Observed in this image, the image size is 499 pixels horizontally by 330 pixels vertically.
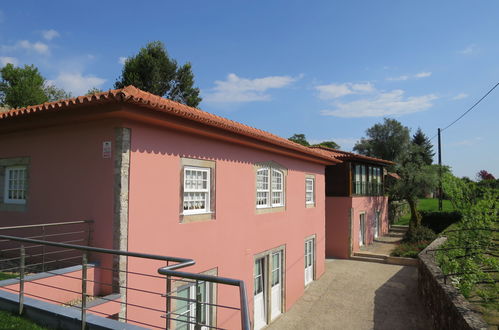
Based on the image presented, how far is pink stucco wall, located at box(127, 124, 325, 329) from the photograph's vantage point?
6277 mm

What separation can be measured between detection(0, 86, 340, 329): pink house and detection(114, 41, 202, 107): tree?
808 inches

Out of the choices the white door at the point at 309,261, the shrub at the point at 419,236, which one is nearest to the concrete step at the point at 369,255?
the shrub at the point at 419,236

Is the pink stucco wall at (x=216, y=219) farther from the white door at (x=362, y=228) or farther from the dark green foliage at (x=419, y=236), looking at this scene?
the dark green foliage at (x=419, y=236)

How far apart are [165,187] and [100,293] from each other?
7.32 ft

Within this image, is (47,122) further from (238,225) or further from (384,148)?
(384,148)

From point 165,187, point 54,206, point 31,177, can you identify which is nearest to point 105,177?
point 165,187

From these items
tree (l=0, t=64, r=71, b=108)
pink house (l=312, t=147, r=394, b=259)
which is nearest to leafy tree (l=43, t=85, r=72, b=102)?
tree (l=0, t=64, r=71, b=108)

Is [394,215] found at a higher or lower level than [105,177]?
lower

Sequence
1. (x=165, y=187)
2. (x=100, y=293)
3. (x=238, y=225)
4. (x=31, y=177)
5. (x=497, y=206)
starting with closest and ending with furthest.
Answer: (x=100, y=293) → (x=165, y=187) → (x=31, y=177) → (x=497, y=206) → (x=238, y=225)

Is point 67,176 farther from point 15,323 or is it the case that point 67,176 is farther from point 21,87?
point 21,87

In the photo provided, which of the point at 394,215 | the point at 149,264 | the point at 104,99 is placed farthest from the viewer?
the point at 394,215

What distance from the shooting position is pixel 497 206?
828 cm

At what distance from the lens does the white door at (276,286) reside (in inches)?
449

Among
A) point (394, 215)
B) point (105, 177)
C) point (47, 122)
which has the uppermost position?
point (47, 122)
